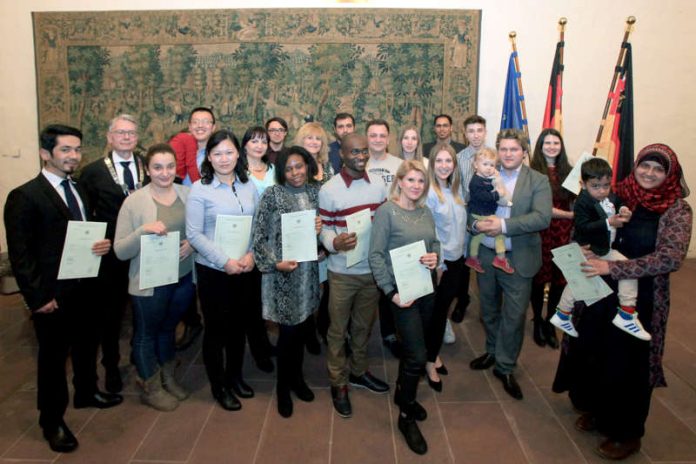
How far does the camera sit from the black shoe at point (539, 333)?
13.2 ft

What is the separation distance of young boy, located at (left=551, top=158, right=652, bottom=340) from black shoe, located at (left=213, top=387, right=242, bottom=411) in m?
2.16

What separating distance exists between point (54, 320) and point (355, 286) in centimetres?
173

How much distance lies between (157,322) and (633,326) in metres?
2.79

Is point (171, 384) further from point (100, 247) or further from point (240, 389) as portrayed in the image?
point (100, 247)

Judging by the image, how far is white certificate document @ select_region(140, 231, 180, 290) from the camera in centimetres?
272

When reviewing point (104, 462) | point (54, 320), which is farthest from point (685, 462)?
point (54, 320)

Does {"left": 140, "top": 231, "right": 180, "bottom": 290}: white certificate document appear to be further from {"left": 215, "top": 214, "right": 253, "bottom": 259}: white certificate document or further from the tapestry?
the tapestry

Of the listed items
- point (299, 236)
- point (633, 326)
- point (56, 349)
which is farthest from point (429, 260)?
point (56, 349)

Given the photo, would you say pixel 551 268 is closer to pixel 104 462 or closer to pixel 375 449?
pixel 375 449

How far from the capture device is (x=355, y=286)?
2898 millimetres

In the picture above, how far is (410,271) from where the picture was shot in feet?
8.39

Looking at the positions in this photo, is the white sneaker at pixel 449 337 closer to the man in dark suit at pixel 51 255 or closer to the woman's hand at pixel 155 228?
the woman's hand at pixel 155 228

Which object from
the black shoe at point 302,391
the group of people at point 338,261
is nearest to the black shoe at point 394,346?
the group of people at point 338,261

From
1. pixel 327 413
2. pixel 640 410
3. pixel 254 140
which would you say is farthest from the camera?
pixel 254 140
